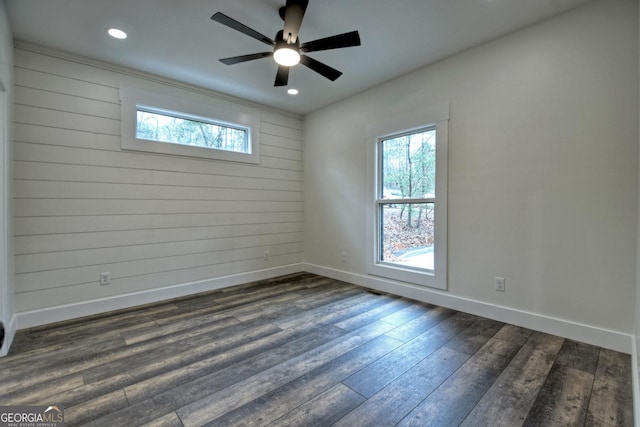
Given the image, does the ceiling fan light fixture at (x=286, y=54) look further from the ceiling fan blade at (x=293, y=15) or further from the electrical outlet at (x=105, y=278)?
the electrical outlet at (x=105, y=278)

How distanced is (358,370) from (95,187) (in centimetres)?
316

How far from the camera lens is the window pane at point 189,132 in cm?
350

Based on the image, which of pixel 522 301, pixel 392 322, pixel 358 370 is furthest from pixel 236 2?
pixel 522 301

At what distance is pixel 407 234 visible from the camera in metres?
3.70

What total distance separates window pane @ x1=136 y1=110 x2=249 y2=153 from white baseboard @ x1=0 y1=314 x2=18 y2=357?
6.84 feet

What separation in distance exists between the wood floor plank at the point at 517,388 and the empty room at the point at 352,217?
15 millimetres

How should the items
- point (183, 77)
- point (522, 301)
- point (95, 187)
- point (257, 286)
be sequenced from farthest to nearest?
point (257, 286)
point (183, 77)
point (95, 187)
point (522, 301)

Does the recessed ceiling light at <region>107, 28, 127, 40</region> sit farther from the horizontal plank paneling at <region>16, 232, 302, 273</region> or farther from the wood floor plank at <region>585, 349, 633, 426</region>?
the wood floor plank at <region>585, 349, 633, 426</region>

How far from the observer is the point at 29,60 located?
280cm

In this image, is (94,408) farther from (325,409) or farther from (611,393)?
(611,393)

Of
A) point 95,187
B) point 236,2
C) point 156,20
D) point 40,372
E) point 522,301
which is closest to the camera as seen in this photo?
point 40,372

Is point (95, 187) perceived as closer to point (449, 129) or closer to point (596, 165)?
point (449, 129)

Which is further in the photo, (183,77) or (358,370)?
(183,77)

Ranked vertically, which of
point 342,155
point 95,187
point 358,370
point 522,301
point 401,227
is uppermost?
point 342,155
